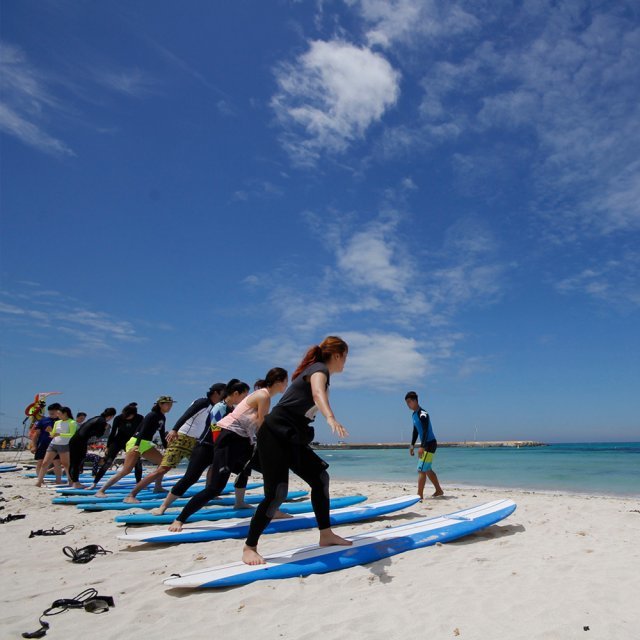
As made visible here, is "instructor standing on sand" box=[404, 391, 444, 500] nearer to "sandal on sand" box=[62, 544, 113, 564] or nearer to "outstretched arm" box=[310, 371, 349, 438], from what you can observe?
"outstretched arm" box=[310, 371, 349, 438]

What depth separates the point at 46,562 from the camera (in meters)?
3.96

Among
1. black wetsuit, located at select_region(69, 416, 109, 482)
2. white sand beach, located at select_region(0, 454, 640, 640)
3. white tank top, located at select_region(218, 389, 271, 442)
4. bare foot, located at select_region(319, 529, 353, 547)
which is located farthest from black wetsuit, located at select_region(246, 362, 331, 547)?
black wetsuit, located at select_region(69, 416, 109, 482)

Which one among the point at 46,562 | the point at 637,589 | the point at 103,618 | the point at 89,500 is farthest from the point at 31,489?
the point at 637,589

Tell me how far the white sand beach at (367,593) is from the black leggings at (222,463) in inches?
15.8

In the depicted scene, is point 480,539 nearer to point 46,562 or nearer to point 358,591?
point 358,591

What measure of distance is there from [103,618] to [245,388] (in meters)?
3.32

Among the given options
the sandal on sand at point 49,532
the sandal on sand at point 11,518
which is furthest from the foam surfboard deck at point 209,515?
the sandal on sand at point 11,518

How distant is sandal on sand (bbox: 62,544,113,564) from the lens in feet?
12.8

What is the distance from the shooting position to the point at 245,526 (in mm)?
4832

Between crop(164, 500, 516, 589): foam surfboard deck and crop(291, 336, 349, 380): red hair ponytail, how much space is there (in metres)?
1.45

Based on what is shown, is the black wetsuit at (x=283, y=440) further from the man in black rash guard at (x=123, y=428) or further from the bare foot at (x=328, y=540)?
the man in black rash guard at (x=123, y=428)

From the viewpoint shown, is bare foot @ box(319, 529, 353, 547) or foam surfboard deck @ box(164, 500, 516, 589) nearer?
foam surfboard deck @ box(164, 500, 516, 589)

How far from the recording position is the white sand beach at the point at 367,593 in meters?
A: 2.38

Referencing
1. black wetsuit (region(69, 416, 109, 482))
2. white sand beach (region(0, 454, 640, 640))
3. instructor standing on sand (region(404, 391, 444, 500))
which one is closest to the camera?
white sand beach (region(0, 454, 640, 640))
